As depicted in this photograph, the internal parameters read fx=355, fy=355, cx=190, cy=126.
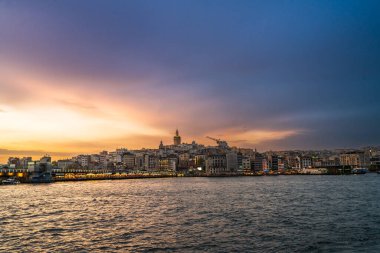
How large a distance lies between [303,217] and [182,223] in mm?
14053

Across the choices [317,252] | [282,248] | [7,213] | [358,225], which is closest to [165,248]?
[282,248]

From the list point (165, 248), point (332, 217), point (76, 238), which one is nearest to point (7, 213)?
point (76, 238)

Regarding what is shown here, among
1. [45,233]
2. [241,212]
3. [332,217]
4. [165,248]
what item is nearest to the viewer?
[165,248]

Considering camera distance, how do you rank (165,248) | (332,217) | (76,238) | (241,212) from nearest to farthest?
(165,248) < (76,238) < (332,217) < (241,212)

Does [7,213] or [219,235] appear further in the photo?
[7,213]

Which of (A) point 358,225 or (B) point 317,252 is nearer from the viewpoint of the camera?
(B) point 317,252

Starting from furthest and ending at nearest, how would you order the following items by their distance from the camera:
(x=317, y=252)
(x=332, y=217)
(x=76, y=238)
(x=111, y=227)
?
(x=332, y=217) < (x=111, y=227) < (x=76, y=238) < (x=317, y=252)

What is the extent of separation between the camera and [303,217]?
132 ft

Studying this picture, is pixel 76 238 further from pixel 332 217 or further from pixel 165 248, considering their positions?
pixel 332 217

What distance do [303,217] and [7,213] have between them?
38.4 m

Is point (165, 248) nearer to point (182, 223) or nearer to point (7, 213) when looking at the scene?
point (182, 223)

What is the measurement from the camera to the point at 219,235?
30109mm

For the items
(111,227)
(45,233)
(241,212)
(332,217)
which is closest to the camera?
(45,233)

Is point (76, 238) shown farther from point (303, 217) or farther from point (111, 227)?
point (303, 217)
